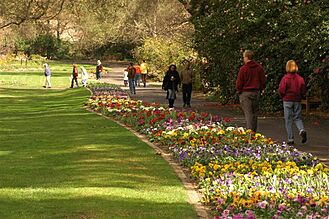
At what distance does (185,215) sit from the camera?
7.47 meters

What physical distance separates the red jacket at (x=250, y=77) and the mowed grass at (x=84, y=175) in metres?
2.23

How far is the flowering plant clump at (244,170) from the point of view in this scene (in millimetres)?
7156

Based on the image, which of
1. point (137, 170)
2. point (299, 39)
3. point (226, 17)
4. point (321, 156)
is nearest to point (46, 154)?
point (137, 170)

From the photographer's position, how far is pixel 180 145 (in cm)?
1275

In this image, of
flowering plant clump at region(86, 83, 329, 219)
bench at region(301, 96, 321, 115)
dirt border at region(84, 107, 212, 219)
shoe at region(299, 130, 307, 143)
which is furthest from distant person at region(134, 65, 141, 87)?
shoe at region(299, 130, 307, 143)

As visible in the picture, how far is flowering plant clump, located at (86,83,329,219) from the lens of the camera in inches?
282

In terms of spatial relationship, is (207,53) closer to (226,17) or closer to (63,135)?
(226,17)

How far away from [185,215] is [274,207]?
954 millimetres

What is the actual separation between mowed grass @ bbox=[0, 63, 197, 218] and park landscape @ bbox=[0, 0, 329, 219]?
0.02 meters

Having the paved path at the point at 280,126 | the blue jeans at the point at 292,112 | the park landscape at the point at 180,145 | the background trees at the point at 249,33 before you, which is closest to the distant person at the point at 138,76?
the park landscape at the point at 180,145

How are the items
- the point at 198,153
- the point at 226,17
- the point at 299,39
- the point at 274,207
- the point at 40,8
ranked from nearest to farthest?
the point at 274,207, the point at 198,153, the point at 299,39, the point at 226,17, the point at 40,8

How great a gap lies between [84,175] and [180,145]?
2911 millimetres

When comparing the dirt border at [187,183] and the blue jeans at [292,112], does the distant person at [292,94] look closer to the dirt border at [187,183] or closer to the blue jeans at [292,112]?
the blue jeans at [292,112]

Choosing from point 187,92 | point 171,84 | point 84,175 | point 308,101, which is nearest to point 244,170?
point 84,175
